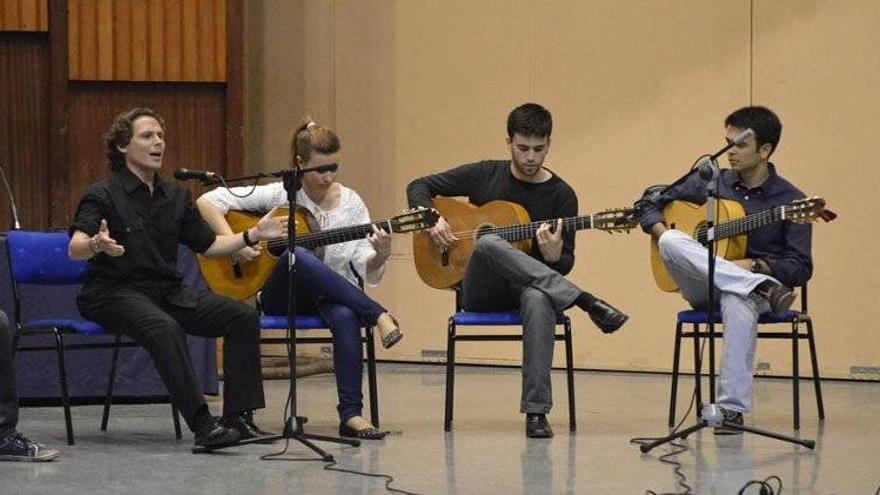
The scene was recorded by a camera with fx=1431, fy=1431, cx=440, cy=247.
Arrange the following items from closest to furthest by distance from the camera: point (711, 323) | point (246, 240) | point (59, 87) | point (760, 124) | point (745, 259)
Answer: point (711, 323) → point (246, 240) → point (745, 259) → point (760, 124) → point (59, 87)

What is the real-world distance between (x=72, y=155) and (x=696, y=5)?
3295 millimetres

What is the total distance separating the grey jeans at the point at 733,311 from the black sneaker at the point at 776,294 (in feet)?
0.07

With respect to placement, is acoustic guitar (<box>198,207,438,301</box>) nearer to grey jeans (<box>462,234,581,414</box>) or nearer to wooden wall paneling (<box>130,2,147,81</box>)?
grey jeans (<box>462,234,581,414</box>)

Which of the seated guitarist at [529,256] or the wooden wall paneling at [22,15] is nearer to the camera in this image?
the seated guitarist at [529,256]

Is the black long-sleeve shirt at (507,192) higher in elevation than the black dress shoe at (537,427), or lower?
higher

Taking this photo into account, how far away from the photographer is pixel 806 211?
5.02 metres

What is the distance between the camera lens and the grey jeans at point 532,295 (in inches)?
197

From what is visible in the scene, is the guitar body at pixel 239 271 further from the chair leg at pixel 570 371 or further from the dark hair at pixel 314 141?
the chair leg at pixel 570 371

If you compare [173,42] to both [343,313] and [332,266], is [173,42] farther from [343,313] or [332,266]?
[343,313]

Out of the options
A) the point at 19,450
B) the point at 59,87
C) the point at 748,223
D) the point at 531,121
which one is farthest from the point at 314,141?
the point at 59,87

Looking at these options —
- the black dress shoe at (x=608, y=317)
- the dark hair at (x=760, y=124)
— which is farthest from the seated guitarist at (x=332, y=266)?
the dark hair at (x=760, y=124)

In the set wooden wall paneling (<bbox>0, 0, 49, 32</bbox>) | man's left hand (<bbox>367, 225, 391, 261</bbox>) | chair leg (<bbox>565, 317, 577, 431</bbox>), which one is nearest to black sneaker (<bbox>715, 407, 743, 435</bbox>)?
chair leg (<bbox>565, 317, 577, 431</bbox>)

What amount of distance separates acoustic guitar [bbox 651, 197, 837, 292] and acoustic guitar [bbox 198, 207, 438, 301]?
36.0 inches

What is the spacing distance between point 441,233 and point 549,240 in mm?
416
